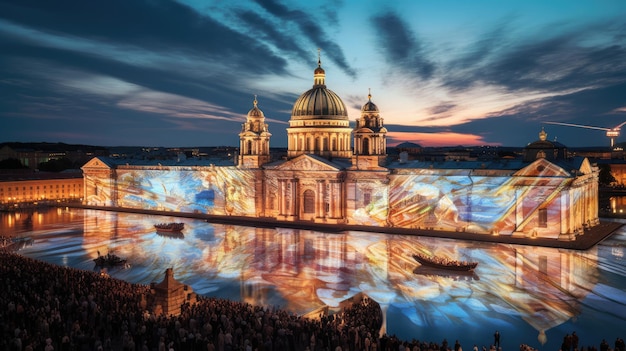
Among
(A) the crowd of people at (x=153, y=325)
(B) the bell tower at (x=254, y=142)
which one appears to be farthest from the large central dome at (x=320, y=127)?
(A) the crowd of people at (x=153, y=325)

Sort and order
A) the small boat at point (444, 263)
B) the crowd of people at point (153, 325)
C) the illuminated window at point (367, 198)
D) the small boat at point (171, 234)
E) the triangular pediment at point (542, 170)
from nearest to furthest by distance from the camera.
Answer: the crowd of people at point (153, 325), the small boat at point (444, 263), the triangular pediment at point (542, 170), the small boat at point (171, 234), the illuminated window at point (367, 198)

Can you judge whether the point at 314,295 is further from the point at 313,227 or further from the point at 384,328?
the point at 313,227

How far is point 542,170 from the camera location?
4781cm

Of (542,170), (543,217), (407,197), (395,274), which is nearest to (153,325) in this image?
(395,274)

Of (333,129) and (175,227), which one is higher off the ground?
(333,129)

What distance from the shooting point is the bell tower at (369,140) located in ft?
189

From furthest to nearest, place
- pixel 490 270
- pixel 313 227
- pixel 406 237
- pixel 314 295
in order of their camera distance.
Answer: pixel 313 227 → pixel 406 237 → pixel 490 270 → pixel 314 295

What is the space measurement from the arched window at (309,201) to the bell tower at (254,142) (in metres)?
7.81

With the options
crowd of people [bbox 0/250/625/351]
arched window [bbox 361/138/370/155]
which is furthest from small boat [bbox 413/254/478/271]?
arched window [bbox 361/138/370/155]

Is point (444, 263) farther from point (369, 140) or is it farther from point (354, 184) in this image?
point (369, 140)

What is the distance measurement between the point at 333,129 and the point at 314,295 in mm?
37728

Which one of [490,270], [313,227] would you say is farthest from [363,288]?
[313,227]

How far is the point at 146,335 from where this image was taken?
2069 centimetres

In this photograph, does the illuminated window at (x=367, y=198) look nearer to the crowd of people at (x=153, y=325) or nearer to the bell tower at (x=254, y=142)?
the bell tower at (x=254, y=142)
